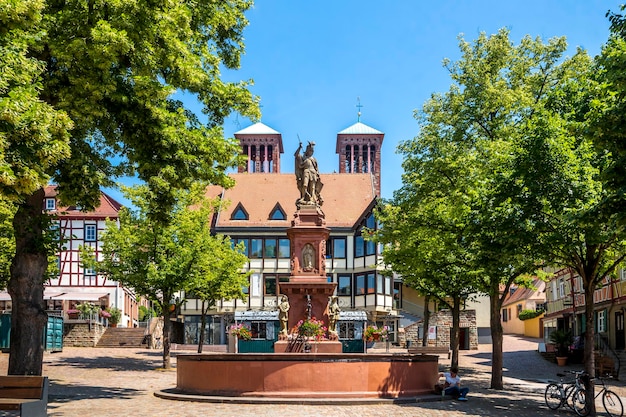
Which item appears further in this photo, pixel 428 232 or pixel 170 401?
pixel 428 232

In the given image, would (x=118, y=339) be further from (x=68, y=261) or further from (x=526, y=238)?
(x=526, y=238)

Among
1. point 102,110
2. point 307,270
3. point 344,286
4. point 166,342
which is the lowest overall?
point 166,342

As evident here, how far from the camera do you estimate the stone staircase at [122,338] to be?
4501 centimetres

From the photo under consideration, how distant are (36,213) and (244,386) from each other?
5965 millimetres

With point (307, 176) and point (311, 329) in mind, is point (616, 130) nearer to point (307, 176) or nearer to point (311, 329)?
point (311, 329)

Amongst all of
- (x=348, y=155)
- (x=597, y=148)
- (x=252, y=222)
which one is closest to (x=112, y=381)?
(x=597, y=148)

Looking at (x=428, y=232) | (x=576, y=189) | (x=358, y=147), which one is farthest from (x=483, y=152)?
(x=358, y=147)

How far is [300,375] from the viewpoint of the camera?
57.1 ft

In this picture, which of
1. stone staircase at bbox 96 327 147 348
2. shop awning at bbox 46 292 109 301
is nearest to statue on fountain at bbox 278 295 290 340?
stone staircase at bbox 96 327 147 348

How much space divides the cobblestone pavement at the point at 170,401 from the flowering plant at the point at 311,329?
440cm

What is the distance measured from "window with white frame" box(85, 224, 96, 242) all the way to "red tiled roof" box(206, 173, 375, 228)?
9792mm

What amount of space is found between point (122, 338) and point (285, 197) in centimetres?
2075

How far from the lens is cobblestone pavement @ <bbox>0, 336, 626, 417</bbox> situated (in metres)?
15.6

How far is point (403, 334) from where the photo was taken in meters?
52.3
